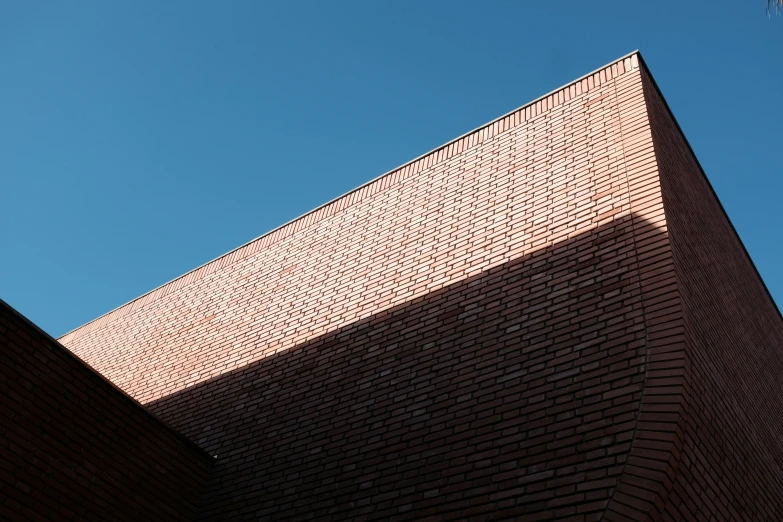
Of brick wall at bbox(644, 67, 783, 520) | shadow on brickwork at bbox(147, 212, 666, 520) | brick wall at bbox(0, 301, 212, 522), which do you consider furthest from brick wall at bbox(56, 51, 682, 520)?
brick wall at bbox(0, 301, 212, 522)

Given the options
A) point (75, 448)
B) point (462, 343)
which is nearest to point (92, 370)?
point (75, 448)

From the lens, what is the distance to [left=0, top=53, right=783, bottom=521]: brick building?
541 cm

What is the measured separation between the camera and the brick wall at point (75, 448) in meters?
6.18

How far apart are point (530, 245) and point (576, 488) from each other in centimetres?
261

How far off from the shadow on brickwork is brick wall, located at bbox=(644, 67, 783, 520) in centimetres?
44

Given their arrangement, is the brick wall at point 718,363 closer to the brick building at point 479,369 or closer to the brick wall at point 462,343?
the brick building at point 479,369

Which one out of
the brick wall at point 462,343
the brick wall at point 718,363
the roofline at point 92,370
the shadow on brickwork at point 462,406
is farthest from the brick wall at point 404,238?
the roofline at point 92,370

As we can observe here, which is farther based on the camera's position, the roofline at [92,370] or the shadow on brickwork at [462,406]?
the roofline at [92,370]

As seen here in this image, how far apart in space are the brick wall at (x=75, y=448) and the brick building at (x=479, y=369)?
18mm

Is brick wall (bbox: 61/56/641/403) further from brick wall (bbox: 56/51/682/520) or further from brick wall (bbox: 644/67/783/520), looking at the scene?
brick wall (bbox: 644/67/783/520)

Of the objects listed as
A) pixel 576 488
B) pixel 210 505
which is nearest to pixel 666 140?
pixel 576 488

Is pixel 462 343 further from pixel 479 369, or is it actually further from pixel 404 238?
pixel 404 238

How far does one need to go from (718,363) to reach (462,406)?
2.12 meters

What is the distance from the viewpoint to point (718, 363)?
618 cm
